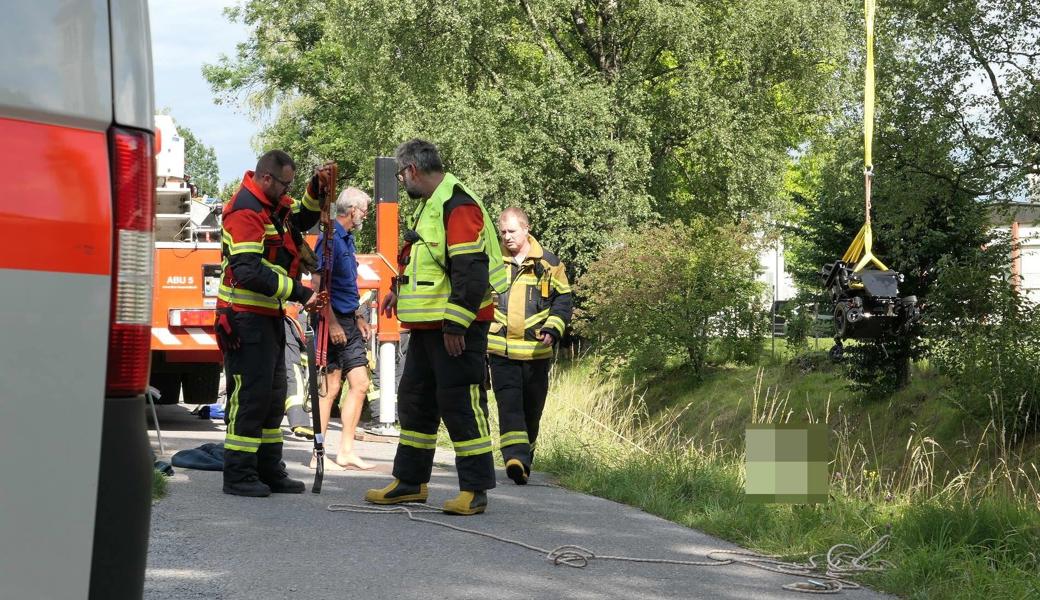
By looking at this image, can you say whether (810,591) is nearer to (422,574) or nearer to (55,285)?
(422,574)

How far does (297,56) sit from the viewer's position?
4594 cm

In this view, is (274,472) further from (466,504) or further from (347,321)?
(347,321)

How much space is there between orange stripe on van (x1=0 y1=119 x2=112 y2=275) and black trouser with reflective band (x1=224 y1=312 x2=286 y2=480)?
18.0 ft

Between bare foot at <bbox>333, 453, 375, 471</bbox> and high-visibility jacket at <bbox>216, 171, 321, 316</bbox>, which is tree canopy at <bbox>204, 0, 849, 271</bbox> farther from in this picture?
high-visibility jacket at <bbox>216, 171, 321, 316</bbox>

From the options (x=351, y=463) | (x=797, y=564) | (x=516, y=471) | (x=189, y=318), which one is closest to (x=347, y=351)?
(x=351, y=463)

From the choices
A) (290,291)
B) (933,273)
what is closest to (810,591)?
(290,291)

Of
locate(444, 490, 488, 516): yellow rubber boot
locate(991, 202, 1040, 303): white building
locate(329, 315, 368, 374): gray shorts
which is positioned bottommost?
locate(444, 490, 488, 516): yellow rubber boot

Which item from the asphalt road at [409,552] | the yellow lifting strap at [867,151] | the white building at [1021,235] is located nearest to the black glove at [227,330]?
the asphalt road at [409,552]

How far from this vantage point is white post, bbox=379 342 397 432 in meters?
14.3

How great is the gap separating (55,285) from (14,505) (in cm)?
42

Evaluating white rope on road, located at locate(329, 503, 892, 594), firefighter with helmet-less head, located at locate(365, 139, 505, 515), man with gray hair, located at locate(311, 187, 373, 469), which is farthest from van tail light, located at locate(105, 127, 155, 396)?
man with gray hair, located at locate(311, 187, 373, 469)

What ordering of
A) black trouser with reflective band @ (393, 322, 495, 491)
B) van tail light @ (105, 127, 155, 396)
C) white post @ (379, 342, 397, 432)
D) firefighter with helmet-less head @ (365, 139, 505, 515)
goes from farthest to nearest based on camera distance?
1. white post @ (379, 342, 397, 432)
2. black trouser with reflective band @ (393, 322, 495, 491)
3. firefighter with helmet-less head @ (365, 139, 505, 515)
4. van tail light @ (105, 127, 155, 396)

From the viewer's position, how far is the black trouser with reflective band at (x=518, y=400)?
9469 millimetres

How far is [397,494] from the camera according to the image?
313 inches
